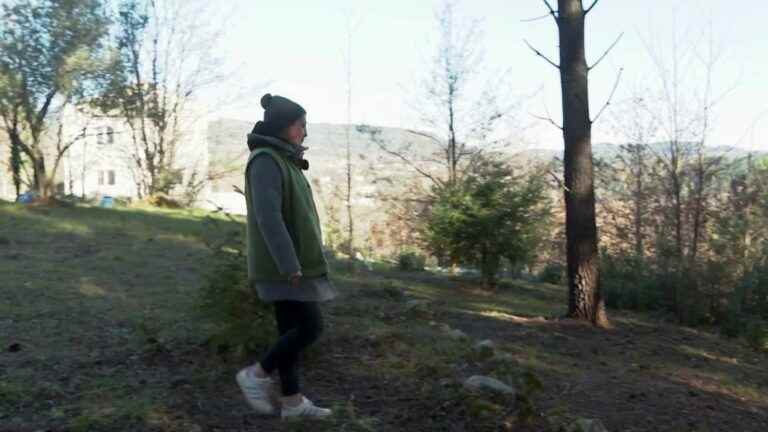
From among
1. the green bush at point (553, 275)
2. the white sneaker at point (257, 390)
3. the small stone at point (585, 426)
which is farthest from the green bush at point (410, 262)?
the small stone at point (585, 426)

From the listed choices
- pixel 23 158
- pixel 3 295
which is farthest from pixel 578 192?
pixel 23 158

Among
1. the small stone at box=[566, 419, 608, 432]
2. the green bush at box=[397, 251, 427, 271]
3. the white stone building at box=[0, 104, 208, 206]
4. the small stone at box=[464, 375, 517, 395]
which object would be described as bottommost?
the small stone at box=[566, 419, 608, 432]

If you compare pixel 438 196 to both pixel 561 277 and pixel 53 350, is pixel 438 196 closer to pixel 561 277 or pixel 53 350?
pixel 561 277

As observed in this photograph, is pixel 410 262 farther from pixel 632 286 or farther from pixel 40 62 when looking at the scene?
pixel 40 62

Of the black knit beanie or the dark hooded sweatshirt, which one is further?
the black knit beanie

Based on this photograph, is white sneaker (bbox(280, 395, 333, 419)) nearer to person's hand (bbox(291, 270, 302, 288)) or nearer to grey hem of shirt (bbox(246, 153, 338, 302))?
grey hem of shirt (bbox(246, 153, 338, 302))

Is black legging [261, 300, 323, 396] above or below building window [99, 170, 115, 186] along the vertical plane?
below

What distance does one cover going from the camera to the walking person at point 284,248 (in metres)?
3.49

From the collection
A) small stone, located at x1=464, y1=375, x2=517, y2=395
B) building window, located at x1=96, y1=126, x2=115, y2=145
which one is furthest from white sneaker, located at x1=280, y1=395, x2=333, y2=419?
building window, located at x1=96, y1=126, x2=115, y2=145

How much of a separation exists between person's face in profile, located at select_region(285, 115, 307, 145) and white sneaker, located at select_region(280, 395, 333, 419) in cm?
135

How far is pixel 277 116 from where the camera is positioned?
369 centimetres

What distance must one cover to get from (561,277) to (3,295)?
350 inches

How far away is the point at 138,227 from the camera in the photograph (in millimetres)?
13359

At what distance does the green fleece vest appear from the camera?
3580 mm
